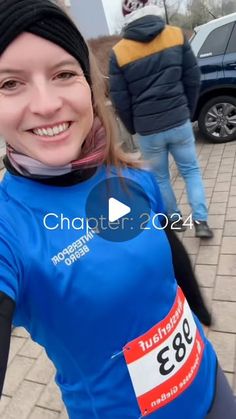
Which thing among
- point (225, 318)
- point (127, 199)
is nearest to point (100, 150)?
point (127, 199)

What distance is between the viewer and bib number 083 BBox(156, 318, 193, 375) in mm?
1088

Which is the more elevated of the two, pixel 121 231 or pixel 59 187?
pixel 59 187

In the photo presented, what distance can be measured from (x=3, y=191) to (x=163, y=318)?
0.56 meters

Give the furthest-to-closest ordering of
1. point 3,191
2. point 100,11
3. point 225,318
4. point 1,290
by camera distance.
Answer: point 100,11
point 225,318
point 3,191
point 1,290

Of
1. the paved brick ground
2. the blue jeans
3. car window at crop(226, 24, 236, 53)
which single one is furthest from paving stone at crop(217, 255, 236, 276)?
car window at crop(226, 24, 236, 53)

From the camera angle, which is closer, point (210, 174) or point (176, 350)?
point (176, 350)

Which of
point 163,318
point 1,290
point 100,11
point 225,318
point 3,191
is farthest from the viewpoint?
point 100,11

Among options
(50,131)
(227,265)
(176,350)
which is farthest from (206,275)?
(50,131)

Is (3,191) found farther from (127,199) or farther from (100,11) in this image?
(100,11)

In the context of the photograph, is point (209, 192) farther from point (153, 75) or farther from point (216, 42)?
point (216, 42)

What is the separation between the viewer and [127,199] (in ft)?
3.78

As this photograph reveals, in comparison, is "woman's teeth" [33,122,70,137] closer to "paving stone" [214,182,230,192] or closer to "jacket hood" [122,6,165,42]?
"jacket hood" [122,6,165,42]

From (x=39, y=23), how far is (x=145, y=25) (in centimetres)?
239

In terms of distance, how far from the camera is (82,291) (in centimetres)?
92
